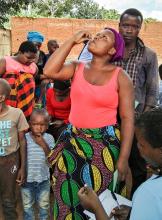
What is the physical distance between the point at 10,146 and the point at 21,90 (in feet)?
2.87

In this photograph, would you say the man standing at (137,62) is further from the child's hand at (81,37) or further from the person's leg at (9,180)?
the person's leg at (9,180)

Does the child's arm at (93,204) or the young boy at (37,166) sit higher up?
the child's arm at (93,204)

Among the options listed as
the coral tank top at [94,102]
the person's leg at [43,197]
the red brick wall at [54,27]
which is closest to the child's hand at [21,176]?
the person's leg at [43,197]

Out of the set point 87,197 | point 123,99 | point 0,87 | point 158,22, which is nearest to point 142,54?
point 123,99

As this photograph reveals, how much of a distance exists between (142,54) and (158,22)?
72.3 ft

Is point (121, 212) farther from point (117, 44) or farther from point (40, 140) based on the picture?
point (40, 140)

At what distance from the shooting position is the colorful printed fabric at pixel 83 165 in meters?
2.43

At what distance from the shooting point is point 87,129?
8.04ft

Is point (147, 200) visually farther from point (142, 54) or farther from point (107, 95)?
point (142, 54)

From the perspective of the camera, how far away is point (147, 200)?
1.50 metres

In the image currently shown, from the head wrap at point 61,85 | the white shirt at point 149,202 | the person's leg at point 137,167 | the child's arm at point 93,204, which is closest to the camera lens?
the white shirt at point 149,202

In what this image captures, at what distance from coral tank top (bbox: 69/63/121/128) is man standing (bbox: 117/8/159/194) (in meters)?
0.89

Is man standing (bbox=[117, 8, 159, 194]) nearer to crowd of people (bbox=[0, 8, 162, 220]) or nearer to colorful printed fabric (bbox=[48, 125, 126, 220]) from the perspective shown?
crowd of people (bbox=[0, 8, 162, 220])

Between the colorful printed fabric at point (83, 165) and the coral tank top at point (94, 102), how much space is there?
0.05m
